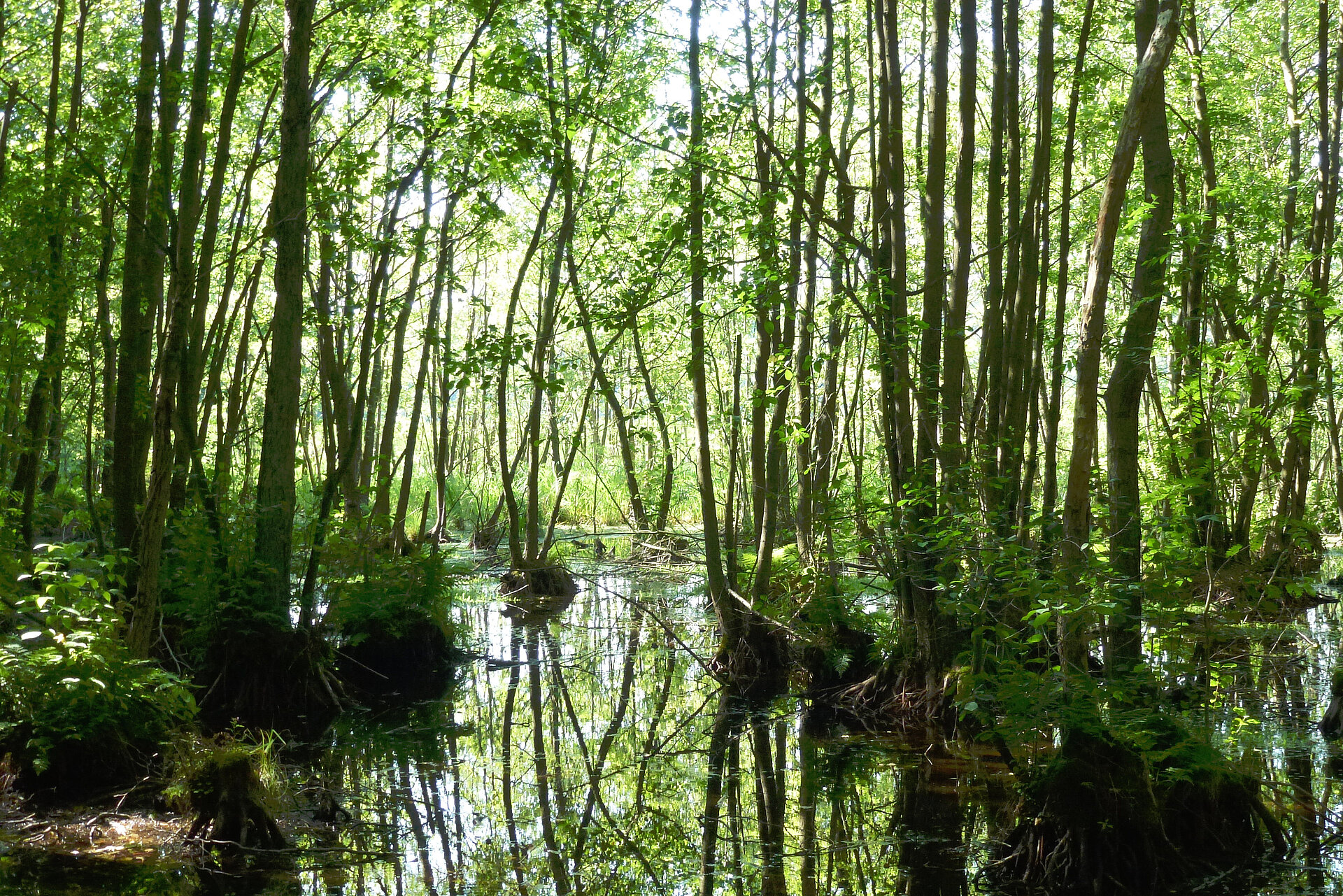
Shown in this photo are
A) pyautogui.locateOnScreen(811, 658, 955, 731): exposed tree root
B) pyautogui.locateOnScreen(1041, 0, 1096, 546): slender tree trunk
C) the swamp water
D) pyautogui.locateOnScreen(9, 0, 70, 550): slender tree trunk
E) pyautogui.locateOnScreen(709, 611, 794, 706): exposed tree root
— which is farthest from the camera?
pyautogui.locateOnScreen(709, 611, 794, 706): exposed tree root

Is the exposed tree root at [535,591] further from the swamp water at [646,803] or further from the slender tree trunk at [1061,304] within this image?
the slender tree trunk at [1061,304]

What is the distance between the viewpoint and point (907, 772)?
7246mm

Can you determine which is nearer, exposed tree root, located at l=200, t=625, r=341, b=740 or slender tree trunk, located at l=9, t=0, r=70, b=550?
slender tree trunk, located at l=9, t=0, r=70, b=550

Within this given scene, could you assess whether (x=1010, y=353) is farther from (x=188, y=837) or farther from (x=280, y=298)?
(x=188, y=837)

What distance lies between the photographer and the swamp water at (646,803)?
5.18m

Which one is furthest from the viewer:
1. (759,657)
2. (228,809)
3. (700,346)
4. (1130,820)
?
(759,657)

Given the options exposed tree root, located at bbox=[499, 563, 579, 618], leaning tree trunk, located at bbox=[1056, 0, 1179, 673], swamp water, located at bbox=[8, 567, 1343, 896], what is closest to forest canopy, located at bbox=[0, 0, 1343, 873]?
leaning tree trunk, located at bbox=[1056, 0, 1179, 673]

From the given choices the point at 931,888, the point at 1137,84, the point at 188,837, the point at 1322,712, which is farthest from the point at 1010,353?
the point at 188,837

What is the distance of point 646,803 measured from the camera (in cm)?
668

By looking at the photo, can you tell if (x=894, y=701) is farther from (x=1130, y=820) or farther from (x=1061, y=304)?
(x=1130, y=820)

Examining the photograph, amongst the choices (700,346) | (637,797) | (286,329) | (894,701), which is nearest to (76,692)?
(637,797)

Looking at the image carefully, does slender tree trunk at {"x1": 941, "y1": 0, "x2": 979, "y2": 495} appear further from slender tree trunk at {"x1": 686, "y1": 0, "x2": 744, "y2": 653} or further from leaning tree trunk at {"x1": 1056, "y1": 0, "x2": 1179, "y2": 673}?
leaning tree trunk at {"x1": 1056, "y1": 0, "x2": 1179, "y2": 673}

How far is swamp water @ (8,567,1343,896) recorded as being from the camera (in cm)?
518

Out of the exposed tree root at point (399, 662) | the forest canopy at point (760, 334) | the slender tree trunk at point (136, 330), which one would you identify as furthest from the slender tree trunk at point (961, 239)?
the slender tree trunk at point (136, 330)
